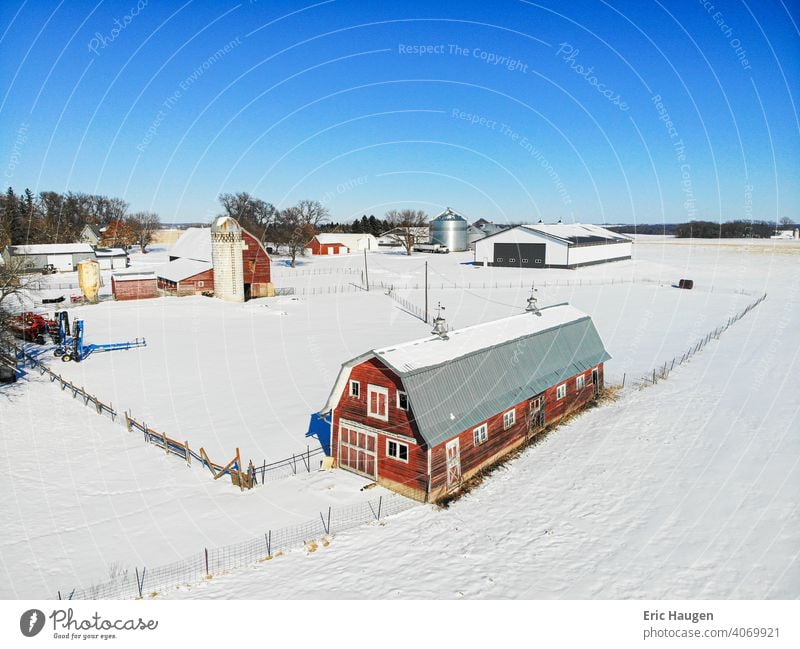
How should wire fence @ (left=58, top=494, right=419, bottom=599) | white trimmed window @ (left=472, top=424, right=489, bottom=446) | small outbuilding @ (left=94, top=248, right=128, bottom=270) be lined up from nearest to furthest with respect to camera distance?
wire fence @ (left=58, top=494, right=419, bottom=599) < white trimmed window @ (left=472, top=424, right=489, bottom=446) < small outbuilding @ (left=94, top=248, right=128, bottom=270)

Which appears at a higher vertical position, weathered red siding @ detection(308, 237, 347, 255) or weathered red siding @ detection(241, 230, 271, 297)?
weathered red siding @ detection(308, 237, 347, 255)

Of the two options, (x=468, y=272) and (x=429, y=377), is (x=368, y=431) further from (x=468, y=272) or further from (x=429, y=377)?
(x=468, y=272)

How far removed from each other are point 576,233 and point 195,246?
208 ft

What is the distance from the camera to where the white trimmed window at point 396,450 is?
58.3 ft

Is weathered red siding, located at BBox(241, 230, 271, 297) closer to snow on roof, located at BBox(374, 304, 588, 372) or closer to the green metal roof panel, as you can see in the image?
snow on roof, located at BBox(374, 304, 588, 372)

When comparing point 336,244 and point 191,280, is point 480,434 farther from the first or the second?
point 336,244

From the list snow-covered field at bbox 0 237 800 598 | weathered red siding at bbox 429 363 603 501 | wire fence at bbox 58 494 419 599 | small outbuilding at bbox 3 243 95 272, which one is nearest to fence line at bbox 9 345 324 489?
snow-covered field at bbox 0 237 800 598

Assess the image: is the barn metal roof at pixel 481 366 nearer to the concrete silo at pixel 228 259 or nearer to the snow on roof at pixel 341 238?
the concrete silo at pixel 228 259

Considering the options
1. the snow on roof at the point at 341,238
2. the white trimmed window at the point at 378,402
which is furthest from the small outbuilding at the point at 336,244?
the white trimmed window at the point at 378,402

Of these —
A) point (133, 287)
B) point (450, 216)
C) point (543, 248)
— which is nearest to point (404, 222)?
point (450, 216)

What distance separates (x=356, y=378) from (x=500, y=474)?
21.4 feet

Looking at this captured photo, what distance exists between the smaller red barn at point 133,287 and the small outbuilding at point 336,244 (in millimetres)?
69601

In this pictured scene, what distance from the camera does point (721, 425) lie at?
2298 cm

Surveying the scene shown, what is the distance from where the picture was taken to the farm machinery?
1271 inches
